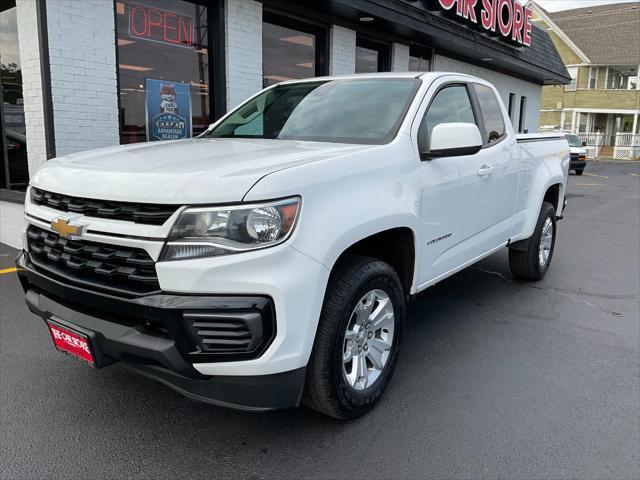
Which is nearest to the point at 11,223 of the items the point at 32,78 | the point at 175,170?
the point at 32,78

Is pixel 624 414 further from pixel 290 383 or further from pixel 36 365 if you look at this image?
pixel 36 365

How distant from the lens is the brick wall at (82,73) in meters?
5.88

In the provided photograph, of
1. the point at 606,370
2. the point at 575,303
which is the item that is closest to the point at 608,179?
the point at 575,303

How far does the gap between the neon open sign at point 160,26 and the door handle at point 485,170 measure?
4.98m

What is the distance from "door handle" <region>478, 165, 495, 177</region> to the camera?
401cm

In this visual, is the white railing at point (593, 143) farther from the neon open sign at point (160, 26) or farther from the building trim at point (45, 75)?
the building trim at point (45, 75)

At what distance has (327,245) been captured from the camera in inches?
97.6

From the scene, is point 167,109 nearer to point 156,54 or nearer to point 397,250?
point 156,54

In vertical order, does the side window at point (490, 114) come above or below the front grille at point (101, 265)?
above

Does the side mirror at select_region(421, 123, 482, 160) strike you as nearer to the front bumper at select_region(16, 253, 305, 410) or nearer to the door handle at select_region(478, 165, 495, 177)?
the door handle at select_region(478, 165, 495, 177)

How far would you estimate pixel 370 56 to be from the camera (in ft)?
36.3

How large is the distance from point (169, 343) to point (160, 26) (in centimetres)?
609

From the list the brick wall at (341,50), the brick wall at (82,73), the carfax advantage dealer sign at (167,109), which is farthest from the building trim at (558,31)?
the brick wall at (82,73)

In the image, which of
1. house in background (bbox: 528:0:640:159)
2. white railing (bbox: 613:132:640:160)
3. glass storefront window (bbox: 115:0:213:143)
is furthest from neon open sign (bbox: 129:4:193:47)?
A: white railing (bbox: 613:132:640:160)
